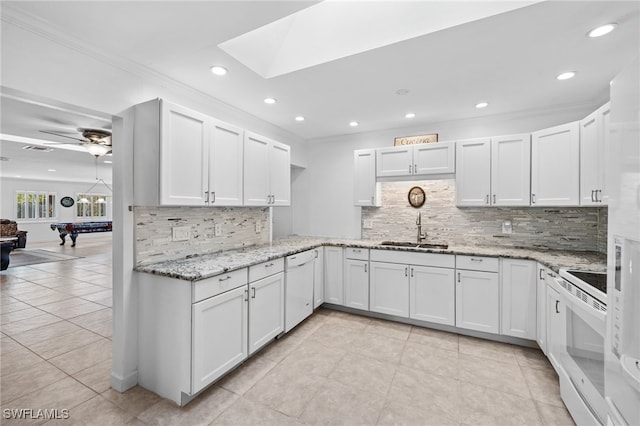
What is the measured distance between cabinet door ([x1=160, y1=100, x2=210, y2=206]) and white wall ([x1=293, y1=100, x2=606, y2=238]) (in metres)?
2.44

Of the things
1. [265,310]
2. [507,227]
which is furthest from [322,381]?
[507,227]

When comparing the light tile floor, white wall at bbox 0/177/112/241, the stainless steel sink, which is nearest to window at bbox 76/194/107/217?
white wall at bbox 0/177/112/241

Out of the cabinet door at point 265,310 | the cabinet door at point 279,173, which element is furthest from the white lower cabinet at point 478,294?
the cabinet door at point 279,173

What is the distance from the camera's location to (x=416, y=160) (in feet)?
11.8

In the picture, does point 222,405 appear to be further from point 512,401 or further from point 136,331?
point 512,401

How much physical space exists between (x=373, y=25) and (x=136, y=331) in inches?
117

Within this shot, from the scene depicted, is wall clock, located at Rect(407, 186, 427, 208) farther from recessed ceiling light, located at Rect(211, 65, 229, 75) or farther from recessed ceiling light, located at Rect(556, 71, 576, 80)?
recessed ceiling light, located at Rect(211, 65, 229, 75)

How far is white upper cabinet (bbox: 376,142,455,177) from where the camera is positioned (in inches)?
135

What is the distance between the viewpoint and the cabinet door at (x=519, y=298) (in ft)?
8.97

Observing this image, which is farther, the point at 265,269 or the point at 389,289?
the point at 389,289

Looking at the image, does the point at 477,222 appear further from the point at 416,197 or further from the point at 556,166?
the point at 556,166

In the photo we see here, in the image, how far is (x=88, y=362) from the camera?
2541 millimetres

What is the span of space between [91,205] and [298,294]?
44.2 ft

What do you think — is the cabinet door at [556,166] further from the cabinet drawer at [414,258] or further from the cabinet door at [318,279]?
the cabinet door at [318,279]
